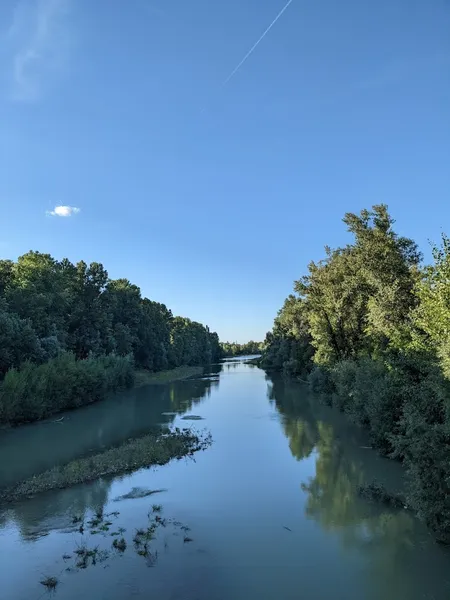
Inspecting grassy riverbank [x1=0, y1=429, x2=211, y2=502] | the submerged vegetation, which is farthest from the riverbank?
the submerged vegetation

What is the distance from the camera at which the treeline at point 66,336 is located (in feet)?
136

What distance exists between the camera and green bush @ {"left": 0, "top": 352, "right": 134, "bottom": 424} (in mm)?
36906

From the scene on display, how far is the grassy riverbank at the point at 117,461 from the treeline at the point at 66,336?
46.1 feet

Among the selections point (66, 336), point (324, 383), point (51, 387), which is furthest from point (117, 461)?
point (66, 336)

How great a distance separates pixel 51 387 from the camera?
141 feet

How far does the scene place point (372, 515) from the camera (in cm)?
1667

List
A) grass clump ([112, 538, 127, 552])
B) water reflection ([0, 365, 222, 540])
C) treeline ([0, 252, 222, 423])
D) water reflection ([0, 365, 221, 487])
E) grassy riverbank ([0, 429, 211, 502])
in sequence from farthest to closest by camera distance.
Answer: treeline ([0, 252, 222, 423]), water reflection ([0, 365, 221, 487]), grassy riverbank ([0, 429, 211, 502]), water reflection ([0, 365, 222, 540]), grass clump ([112, 538, 127, 552])

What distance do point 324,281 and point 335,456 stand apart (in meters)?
19.5

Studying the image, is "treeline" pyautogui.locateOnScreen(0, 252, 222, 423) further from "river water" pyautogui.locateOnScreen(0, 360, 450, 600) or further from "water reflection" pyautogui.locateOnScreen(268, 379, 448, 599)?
"water reflection" pyautogui.locateOnScreen(268, 379, 448, 599)

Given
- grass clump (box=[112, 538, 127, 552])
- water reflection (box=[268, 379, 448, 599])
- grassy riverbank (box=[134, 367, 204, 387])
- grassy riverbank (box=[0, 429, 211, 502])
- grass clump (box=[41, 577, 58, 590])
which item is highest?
grassy riverbank (box=[134, 367, 204, 387])

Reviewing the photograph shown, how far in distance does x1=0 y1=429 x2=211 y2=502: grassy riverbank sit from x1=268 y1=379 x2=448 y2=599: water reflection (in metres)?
6.92

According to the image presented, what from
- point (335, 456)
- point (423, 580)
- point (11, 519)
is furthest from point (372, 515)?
point (11, 519)

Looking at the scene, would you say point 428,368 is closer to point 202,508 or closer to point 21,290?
point 202,508

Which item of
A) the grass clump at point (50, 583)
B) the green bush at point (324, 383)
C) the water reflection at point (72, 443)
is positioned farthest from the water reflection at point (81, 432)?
the green bush at point (324, 383)
